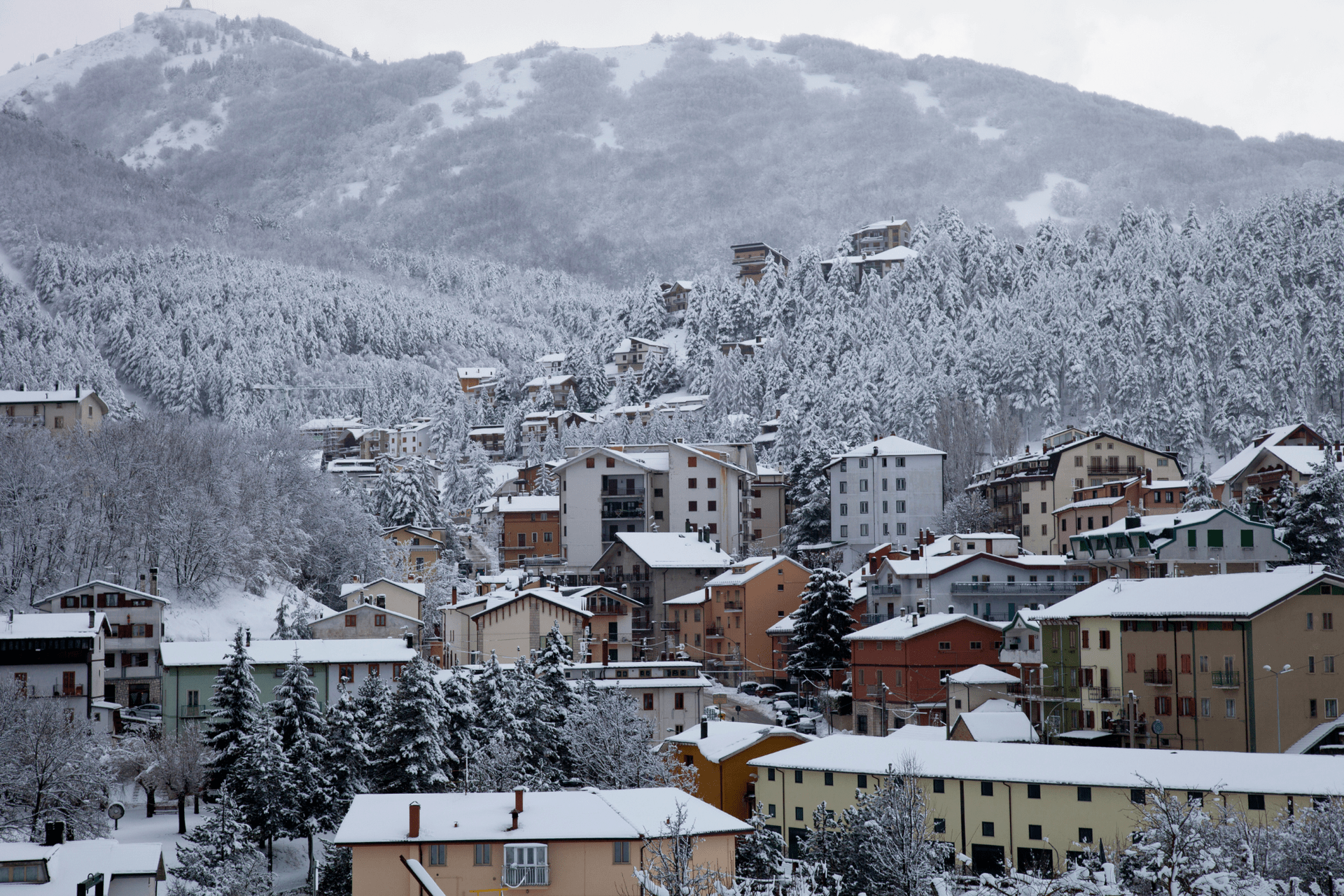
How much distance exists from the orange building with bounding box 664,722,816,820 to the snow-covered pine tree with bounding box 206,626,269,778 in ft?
54.8

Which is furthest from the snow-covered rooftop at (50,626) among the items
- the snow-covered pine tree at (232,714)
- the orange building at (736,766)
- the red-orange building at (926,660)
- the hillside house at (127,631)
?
the red-orange building at (926,660)

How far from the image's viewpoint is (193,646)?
66.1 metres

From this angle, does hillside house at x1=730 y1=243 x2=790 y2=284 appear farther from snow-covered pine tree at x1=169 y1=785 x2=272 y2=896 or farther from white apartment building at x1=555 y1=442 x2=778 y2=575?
snow-covered pine tree at x1=169 y1=785 x2=272 y2=896

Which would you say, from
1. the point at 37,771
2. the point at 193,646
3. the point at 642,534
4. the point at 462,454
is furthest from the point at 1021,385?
the point at 37,771

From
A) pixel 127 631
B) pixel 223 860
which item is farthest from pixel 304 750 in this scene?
pixel 127 631

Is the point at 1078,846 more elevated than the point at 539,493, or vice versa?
the point at 539,493

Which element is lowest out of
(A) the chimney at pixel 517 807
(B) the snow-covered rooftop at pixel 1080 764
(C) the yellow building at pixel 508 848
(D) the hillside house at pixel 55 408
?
(C) the yellow building at pixel 508 848

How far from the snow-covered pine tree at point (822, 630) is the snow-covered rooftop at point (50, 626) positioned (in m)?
32.9

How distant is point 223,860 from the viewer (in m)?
41.6

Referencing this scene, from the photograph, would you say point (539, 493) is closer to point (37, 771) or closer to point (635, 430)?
point (635, 430)

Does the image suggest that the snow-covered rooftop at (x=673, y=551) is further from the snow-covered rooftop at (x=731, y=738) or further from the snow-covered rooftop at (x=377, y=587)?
the snow-covered rooftop at (x=731, y=738)

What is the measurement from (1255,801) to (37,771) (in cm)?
3850

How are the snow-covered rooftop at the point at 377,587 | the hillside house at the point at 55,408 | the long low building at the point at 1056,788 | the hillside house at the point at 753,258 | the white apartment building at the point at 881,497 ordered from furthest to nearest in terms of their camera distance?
the hillside house at the point at 753,258
the hillside house at the point at 55,408
the white apartment building at the point at 881,497
the snow-covered rooftop at the point at 377,587
the long low building at the point at 1056,788

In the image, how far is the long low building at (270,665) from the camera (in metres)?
62.5
